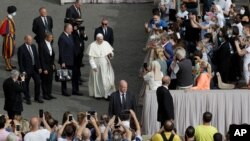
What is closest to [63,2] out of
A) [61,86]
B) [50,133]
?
[61,86]

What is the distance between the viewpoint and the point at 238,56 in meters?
25.1

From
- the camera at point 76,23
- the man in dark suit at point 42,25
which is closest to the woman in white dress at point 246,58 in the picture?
the camera at point 76,23

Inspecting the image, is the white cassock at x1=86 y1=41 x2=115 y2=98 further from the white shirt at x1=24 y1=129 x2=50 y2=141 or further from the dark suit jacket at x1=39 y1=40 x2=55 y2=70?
the white shirt at x1=24 y1=129 x2=50 y2=141

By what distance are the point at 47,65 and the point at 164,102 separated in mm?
4619

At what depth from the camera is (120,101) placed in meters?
23.2

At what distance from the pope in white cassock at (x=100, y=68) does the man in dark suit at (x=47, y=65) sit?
0.92 m

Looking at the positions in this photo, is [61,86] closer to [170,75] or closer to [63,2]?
[170,75]

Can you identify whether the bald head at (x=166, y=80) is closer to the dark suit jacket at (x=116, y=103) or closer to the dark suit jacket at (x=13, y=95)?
the dark suit jacket at (x=116, y=103)

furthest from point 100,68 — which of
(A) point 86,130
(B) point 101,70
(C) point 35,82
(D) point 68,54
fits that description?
(A) point 86,130

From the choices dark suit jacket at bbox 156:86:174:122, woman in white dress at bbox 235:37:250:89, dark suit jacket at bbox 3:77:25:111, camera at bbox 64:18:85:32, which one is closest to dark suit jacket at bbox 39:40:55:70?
camera at bbox 64:18:85:32

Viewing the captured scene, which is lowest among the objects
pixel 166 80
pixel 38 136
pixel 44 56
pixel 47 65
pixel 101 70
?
pixel 38 136

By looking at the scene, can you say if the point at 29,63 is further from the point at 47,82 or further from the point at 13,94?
the point at 13,94

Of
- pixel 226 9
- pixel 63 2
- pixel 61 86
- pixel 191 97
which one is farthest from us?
pixel 63 2

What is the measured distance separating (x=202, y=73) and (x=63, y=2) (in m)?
11.2
